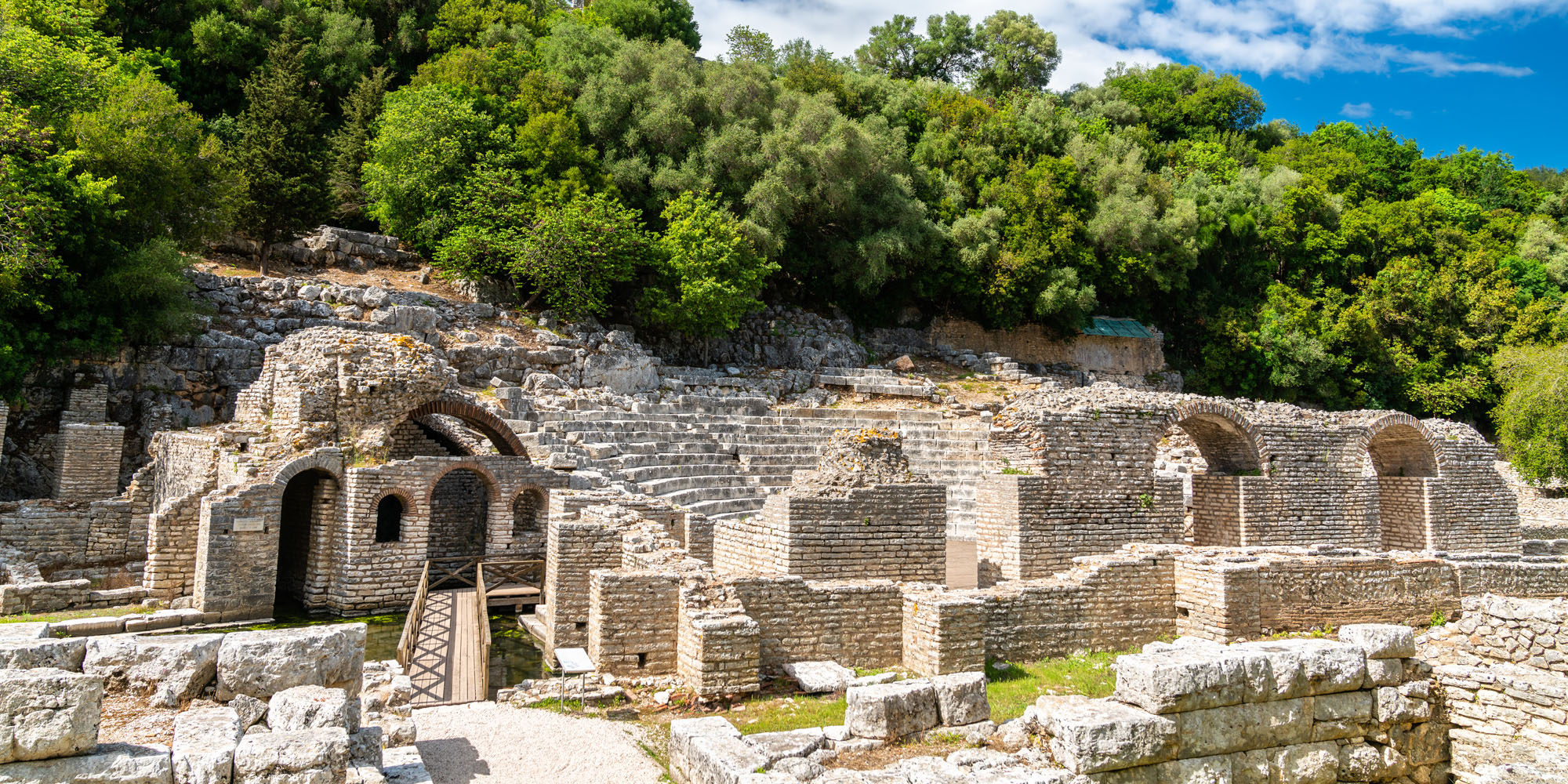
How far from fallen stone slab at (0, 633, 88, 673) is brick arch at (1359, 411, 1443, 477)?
15468mm

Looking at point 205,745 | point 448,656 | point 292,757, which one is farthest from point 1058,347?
point 205,745

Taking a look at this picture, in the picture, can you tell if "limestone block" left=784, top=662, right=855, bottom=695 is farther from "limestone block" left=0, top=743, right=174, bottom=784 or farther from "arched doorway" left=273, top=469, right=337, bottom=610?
"arched doorway" left=273, top=469, right=337, bottom=610

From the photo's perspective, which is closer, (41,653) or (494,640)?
(41,653)

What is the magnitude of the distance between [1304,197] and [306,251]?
122 ft

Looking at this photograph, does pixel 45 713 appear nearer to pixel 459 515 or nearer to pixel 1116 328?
pixel 459 515

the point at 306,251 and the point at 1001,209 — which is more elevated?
the point at 1001,209

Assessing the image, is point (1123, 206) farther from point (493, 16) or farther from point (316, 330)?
point (316, 330)

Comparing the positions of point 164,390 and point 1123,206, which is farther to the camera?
point 1123,206

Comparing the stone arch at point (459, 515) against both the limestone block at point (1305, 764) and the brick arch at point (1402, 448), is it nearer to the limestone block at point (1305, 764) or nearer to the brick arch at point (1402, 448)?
the limestone block at point (1305, 764)

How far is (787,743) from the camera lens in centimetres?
557

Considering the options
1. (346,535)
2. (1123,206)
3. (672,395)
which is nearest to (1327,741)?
(346,535)

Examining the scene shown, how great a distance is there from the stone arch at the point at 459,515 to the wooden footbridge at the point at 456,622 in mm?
1087

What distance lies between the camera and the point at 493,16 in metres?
33.5

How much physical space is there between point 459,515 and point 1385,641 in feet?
47.7
